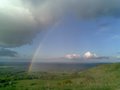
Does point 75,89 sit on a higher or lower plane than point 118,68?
lower

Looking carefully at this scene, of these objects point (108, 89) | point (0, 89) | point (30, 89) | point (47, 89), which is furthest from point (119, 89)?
point (0, 89)

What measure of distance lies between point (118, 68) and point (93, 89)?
34.7 metres

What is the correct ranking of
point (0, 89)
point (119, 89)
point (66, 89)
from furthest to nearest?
point (0, 89) → point (66, 89) → point (119, 89)

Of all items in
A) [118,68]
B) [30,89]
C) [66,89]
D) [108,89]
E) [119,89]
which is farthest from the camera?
[118,68]

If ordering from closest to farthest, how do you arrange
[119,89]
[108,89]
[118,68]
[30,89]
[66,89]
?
[119,89] → [108,89] → [66,89] → [30,89] → [118,68]

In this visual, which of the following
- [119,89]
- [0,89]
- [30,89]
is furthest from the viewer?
[0,89]

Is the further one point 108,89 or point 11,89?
point 11,89

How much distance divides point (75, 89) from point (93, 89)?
394cm

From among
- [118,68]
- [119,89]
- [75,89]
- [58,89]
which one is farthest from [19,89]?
[118,68]

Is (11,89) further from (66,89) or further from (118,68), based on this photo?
(118,68)

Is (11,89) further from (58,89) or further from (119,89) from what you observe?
(119,89)

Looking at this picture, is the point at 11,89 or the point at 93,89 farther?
the point at 11,89

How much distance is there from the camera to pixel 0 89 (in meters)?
53.8

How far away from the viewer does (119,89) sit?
39250 mm
